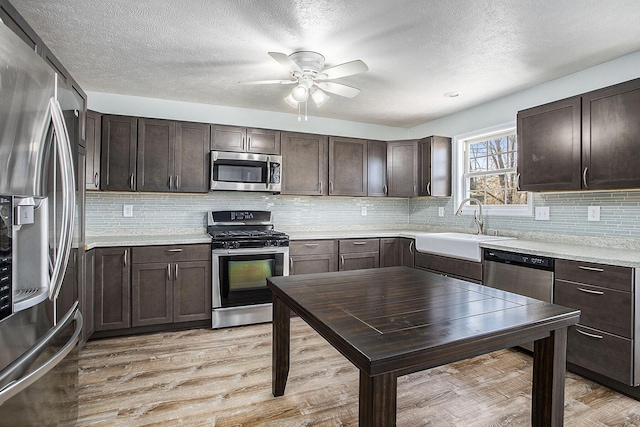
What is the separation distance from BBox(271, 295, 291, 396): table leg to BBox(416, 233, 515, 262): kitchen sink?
193 cm

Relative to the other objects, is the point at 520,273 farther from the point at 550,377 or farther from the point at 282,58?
the point at 282,58

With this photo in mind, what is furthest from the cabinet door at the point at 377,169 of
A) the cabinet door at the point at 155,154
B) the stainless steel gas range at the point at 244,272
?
the cabinet door at the point at 155,154

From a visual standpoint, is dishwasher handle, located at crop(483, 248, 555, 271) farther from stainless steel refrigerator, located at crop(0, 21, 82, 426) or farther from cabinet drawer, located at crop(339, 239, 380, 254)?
stainless steel refrigerator, located at crop(0, 21, 82, 426)

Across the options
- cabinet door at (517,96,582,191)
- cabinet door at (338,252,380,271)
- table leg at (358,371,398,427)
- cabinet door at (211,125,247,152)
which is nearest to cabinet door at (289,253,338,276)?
cabinet door at (338,252,380,271)

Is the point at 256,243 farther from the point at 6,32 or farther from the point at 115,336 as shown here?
the point at 6,32

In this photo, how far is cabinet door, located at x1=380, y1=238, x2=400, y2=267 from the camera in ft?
13.6

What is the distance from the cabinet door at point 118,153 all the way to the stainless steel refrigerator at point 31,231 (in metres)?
2.19

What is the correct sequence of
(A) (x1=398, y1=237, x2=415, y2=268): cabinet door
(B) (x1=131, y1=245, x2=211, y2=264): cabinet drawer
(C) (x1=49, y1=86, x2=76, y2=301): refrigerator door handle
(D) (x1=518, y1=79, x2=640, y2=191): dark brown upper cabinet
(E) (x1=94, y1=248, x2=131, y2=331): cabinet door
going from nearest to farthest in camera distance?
1. (C) (x1=49, y1=86, x2=76, y2=301): refrigerator door handle
2. (D) (x1=518, y1=79, x2=640, y2=191): dark brown upper cabinet
3. (E) (x1=94, y1=248, x2=131, y2=331): cabinet door
4. (B) (x1=131, y1=245, x2=211, y2=264): cabinet drawer
5. (A) (x1=398, y1=237, x2=415, y2=268): cabinet door

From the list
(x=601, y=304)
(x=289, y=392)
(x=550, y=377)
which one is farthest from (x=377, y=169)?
(x=550, y=377)

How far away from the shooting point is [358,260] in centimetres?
403

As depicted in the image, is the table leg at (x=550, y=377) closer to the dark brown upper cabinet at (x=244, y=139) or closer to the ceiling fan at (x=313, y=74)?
the ceiling fan at (x=313, y=74)

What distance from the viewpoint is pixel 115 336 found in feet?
10.4

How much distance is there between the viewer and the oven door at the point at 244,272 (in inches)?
134

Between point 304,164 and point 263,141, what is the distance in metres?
0.55
